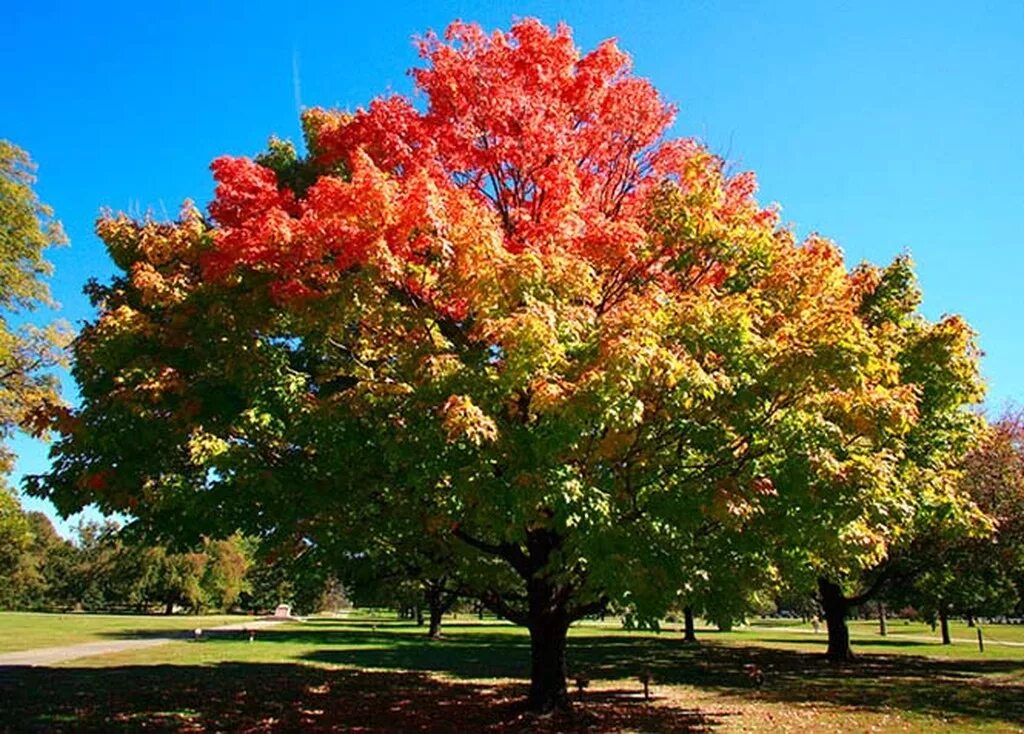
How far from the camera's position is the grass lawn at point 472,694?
13805 mm

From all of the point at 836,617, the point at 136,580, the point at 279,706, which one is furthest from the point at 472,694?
the point at 136,580

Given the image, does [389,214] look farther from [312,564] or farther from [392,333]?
[312,564]

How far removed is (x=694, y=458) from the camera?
422 inches

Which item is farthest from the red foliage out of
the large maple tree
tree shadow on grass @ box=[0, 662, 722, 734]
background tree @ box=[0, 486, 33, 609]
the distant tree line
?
the distant tree line

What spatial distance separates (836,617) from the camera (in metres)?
30.3

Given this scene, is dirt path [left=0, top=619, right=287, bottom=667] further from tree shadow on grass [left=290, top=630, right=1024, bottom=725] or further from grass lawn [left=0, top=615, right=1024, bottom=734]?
tree shadow on grass [left=290, top=630, right=1024, bottom=725]

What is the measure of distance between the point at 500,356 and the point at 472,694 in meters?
12.6

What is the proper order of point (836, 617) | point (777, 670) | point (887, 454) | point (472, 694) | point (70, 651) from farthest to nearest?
point (836, 617), point (70, 651), point (777, 670), point (472, 694), point (887, 454)

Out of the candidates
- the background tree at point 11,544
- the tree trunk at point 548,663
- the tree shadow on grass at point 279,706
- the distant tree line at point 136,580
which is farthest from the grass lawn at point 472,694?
the distant tree line at point 136,580

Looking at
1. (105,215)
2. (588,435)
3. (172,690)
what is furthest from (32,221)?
(588,435)

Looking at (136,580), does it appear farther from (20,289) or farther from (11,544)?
(20,289)

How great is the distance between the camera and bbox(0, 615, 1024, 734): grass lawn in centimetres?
1380

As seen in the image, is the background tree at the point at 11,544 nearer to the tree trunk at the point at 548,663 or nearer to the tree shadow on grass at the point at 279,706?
the tree shadow on grass at the point at 279,706

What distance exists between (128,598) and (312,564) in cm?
8893
